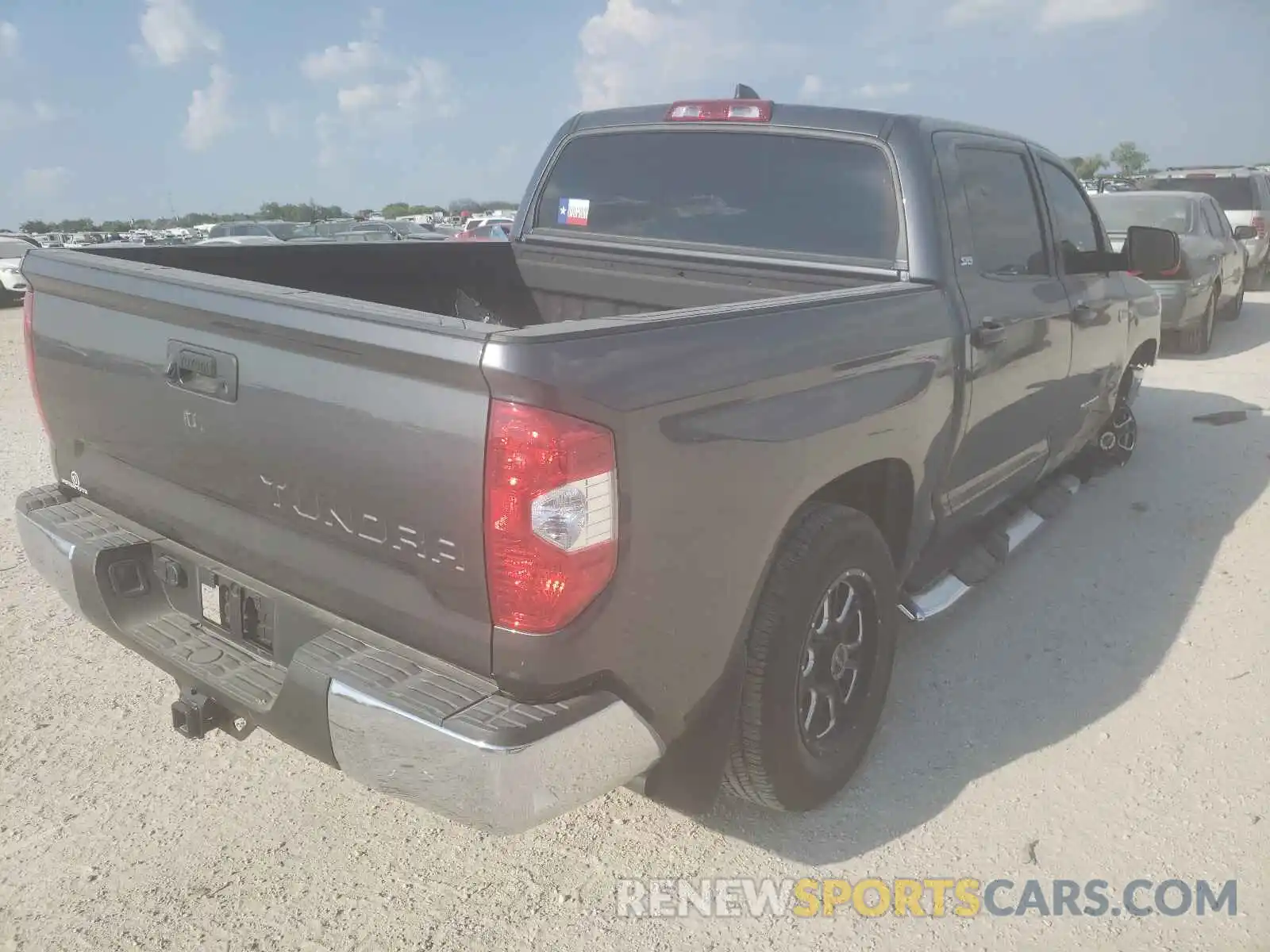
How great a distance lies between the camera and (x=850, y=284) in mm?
3447

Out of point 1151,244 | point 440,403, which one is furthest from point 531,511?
point 1151,244

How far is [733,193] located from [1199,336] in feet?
28.7

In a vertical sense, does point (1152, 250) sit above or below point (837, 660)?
above

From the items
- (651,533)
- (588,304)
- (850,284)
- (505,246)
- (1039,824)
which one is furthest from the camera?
(505,246)

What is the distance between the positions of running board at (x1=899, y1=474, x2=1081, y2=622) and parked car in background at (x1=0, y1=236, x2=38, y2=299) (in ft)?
64.3

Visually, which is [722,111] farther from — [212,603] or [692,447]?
[212,603]

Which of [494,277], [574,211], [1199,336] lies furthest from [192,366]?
[1199,336]

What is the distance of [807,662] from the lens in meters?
2.85

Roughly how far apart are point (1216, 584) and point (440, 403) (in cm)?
405

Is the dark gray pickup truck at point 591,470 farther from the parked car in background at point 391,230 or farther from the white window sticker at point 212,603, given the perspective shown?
the parked car in background at point 391,230

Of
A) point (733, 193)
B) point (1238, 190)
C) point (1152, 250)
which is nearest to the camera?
point (733, 193)

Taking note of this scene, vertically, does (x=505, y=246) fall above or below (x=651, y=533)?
above

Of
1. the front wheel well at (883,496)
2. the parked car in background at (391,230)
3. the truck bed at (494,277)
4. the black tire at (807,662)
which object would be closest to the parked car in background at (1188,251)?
the truck bed at (494,277)

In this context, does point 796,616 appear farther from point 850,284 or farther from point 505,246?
point 505,246
